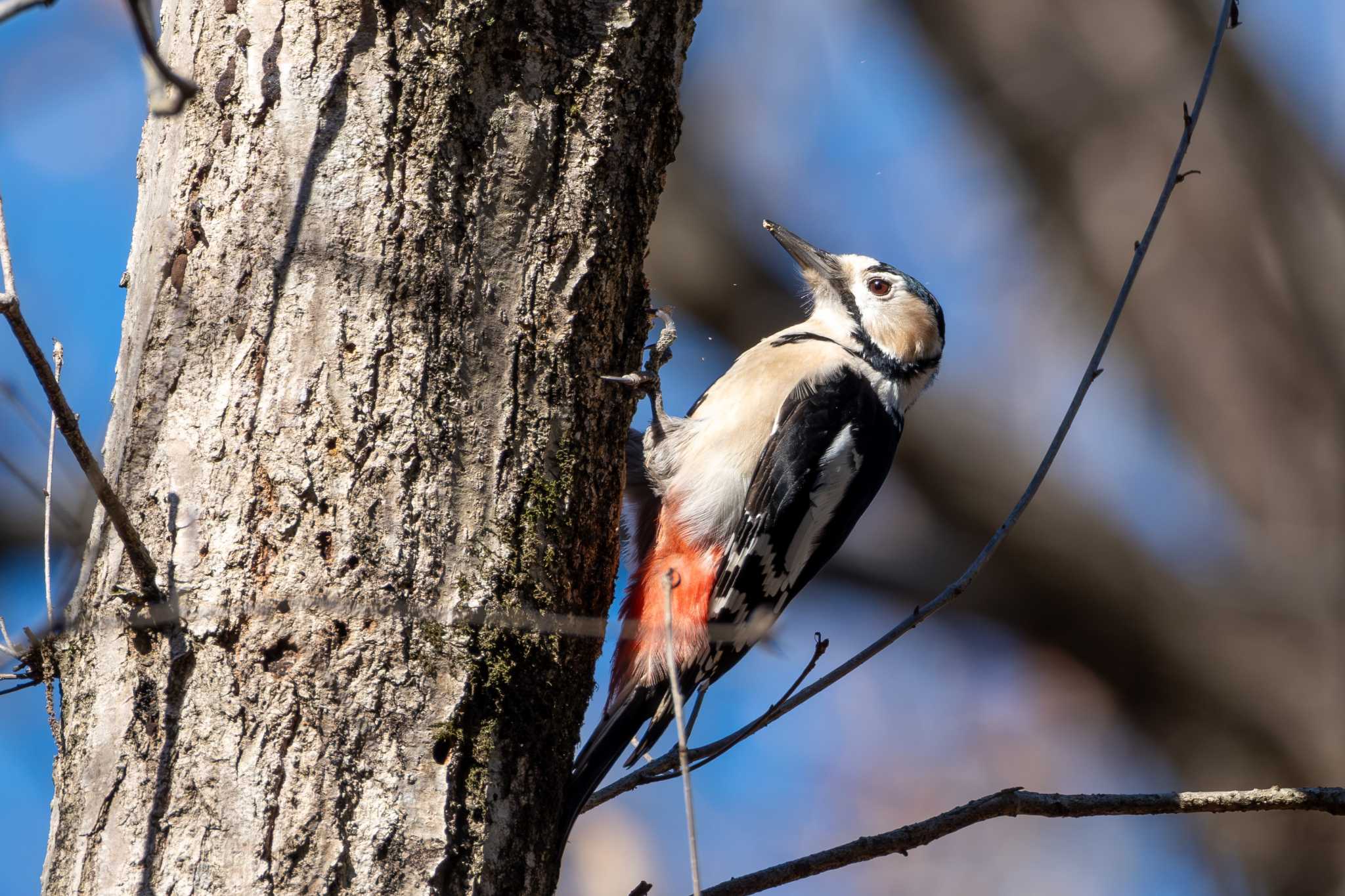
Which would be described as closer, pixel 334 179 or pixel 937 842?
A: pixel 334 179

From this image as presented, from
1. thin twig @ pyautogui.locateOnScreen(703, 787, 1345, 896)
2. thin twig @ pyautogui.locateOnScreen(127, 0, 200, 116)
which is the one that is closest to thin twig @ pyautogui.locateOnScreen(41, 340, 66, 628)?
thin twig @ pyautogui.locateOnScreen(127, 0, 200, 116)

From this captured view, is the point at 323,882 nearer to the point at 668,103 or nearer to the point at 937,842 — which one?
the point at 668,103

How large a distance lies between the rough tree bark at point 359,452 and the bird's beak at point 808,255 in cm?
209

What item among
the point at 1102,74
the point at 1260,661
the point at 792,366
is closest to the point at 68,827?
the point at 792,366

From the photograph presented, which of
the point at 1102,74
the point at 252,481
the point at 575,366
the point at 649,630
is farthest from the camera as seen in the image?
the point at 1102,74

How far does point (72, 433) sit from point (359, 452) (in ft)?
1.38

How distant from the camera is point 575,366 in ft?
6.72

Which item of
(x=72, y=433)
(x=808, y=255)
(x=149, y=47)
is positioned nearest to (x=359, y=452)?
(x=72, y=433)

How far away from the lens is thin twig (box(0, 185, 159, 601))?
1338mm

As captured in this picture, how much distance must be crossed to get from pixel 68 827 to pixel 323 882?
40cm

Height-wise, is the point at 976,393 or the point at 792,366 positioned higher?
the point at 976,393

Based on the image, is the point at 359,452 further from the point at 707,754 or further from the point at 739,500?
the point at 739,500

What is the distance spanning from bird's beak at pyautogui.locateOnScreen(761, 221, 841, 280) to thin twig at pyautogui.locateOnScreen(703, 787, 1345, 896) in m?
2.56

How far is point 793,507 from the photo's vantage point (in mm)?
3424
